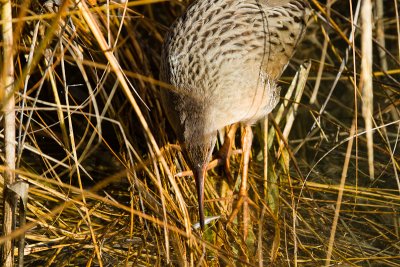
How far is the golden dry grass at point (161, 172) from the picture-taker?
348 centimetres

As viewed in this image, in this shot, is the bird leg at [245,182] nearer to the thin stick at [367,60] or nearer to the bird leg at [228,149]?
the bird leg at [228,149]

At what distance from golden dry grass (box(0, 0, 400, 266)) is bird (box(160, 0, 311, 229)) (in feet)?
0.60

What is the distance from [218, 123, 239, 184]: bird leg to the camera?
4.40m

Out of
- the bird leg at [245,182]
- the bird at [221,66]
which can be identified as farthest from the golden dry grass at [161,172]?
the bird at [221,66]

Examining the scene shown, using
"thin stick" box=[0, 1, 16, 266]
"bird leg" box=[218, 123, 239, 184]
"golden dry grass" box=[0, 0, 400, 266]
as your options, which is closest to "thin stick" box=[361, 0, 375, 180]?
"golden dry grass" box=[0, 0, 400, 266]

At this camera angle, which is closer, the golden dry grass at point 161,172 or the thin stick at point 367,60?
the thin stick at point 367,60

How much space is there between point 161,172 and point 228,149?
557mm

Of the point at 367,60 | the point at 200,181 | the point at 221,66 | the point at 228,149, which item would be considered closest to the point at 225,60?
the point at 221,66

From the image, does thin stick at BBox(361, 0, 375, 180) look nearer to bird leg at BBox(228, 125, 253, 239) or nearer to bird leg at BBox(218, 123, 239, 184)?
bird leg at BBox(228, 125, 253, 239)

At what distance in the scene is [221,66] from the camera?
406 cm

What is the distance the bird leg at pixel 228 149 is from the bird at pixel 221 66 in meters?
0.13

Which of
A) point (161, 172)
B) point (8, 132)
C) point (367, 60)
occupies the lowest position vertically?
point (161, 172)

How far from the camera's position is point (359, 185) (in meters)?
4.25

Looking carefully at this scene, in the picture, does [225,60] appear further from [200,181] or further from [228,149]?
[200,181]
